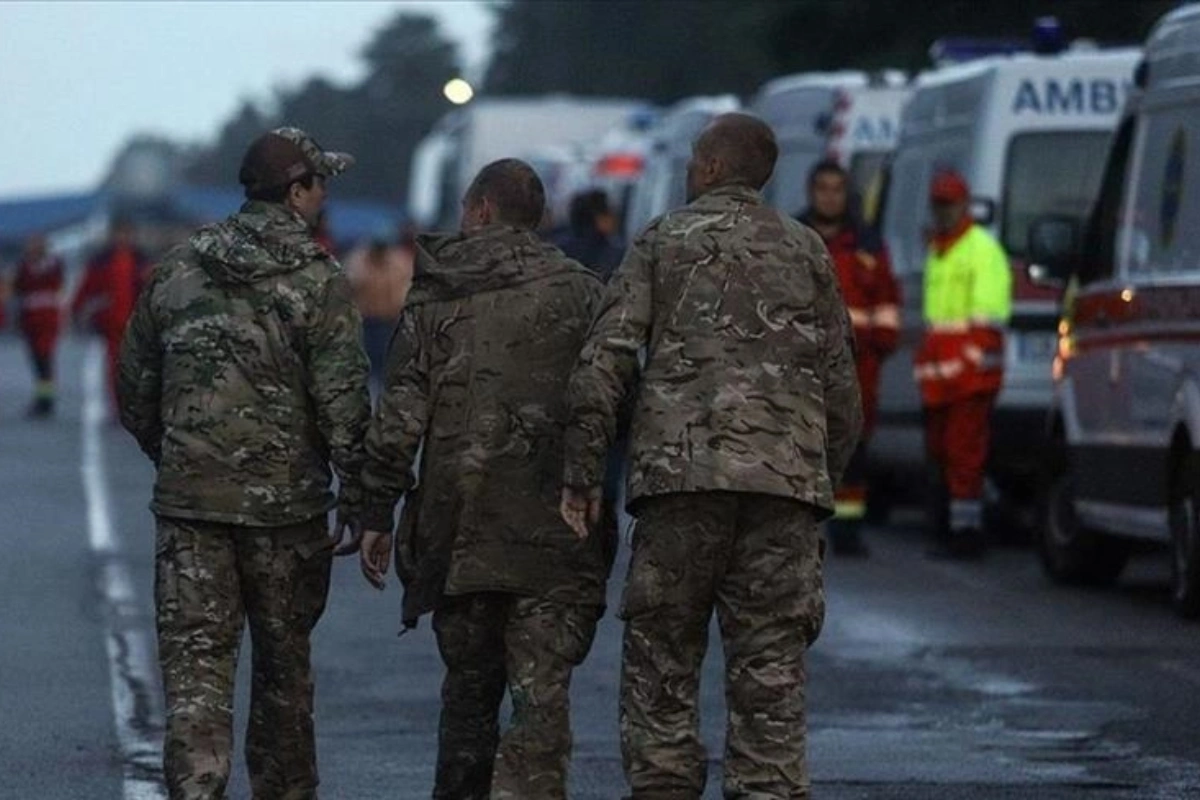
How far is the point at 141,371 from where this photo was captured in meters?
9.62

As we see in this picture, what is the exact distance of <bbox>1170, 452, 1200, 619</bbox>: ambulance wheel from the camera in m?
15.4

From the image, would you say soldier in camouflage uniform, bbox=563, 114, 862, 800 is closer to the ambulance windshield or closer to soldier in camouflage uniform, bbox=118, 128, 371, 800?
soldier in camouflage uniform, bbox=118, 128, 371, 800

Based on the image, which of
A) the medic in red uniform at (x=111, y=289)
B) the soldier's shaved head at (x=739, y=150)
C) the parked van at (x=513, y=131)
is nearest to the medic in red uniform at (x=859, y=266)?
the soldier's shaved head at (x=739, y=150)

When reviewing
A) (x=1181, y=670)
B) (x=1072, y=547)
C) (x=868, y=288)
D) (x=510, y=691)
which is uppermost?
(x=510, y=691)

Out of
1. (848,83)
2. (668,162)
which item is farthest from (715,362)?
(668,162)

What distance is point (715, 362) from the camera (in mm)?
9039

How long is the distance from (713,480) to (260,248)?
1.27 metres

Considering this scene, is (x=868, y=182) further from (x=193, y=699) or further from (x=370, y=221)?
(x=370, y=221)

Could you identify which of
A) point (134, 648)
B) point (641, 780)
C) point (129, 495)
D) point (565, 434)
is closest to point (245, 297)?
point (565, 434)

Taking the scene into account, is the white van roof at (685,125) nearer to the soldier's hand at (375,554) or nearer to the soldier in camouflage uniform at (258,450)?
the soldier in camouflage uniform at (258,450)

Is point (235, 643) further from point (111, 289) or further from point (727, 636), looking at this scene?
point (111, 289)

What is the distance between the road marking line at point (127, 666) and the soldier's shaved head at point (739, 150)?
2.24m

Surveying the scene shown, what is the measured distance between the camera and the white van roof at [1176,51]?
1578 cm

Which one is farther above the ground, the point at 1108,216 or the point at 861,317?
the point at 1108,216
